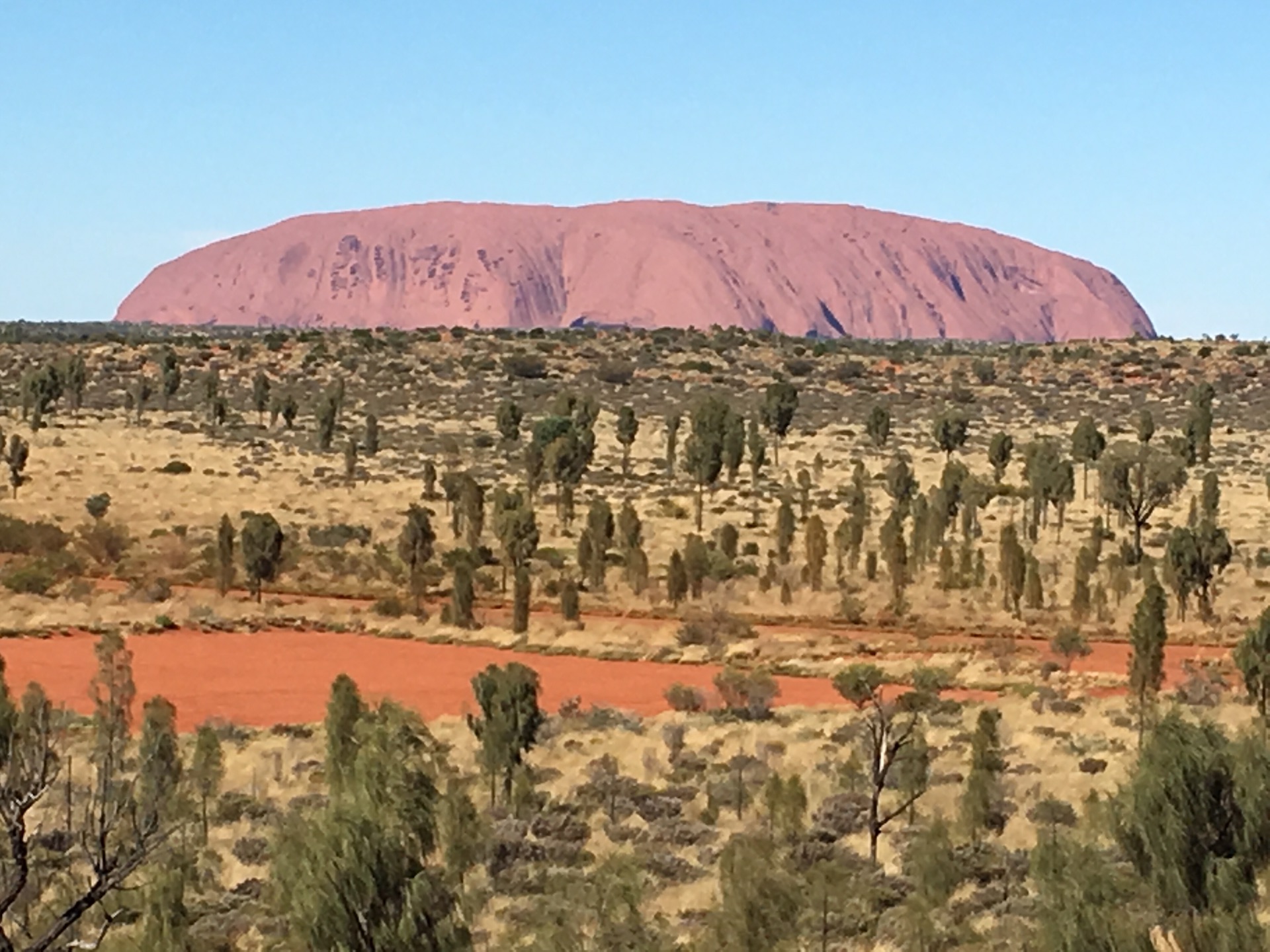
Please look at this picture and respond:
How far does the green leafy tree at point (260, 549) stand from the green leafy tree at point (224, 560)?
1.19 feet

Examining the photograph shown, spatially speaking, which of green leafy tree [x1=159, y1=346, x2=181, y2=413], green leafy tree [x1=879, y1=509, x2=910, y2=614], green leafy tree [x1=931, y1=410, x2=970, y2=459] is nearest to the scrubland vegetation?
green leafy tree [x1=879, y1=509, x2=910, y2=614]

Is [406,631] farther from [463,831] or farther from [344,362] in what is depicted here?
[344,362]

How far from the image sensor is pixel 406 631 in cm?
3002

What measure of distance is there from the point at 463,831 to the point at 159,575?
75.1 feet

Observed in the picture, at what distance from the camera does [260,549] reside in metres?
32.8

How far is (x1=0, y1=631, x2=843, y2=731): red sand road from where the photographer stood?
24.2 meters

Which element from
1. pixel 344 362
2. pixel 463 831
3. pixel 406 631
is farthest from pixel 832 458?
pixel 463 831

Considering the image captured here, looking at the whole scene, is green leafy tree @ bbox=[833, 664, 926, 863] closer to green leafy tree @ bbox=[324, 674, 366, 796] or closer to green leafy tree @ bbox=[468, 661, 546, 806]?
green leafy tree @ bbox=[468, 661, 546, 806]

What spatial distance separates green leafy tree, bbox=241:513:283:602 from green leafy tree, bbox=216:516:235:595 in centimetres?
36

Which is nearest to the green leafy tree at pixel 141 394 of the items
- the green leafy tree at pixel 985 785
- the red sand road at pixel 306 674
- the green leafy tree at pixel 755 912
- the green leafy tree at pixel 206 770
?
the red sand road at pixel 306 674

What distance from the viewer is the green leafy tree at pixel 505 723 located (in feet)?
55.7

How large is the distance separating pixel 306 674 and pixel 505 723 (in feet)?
35.6

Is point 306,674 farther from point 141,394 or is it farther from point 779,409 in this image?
point 141,394

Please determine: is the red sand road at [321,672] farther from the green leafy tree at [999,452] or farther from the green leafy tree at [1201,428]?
the green leafy tree at [1201,428]
